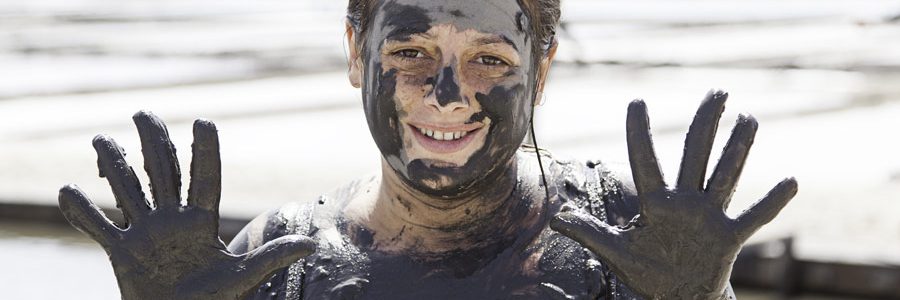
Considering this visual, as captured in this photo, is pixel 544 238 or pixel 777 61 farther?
pixel 777 61

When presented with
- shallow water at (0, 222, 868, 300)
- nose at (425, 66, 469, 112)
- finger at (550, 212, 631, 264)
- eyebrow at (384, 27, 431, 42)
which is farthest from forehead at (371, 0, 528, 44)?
shallow water at (0, 222, 868, 300)

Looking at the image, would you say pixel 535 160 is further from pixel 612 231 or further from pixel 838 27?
pixel 838 27

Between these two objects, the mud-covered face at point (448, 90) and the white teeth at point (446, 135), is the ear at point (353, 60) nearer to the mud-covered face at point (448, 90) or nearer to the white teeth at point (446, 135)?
the mud-covered face at point (448, 90)

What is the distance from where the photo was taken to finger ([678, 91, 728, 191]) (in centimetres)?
273

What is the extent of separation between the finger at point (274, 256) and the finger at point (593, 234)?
1.49ft

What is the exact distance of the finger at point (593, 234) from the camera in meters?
→ 2.70

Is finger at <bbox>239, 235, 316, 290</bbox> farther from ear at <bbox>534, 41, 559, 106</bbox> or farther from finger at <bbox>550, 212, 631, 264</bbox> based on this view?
ear at <bbox>534, 41, 559, 106</bbox>

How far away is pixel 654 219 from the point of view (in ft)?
8.96

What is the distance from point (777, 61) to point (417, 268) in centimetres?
1179

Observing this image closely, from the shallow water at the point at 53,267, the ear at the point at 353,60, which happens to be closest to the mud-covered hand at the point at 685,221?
the ear at the point at 353,60

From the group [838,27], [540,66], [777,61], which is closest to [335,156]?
[777,61]

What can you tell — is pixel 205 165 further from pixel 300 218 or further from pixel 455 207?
pixel 455 207

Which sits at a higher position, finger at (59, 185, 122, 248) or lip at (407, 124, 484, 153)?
lip at (407, 124, 484, 153)

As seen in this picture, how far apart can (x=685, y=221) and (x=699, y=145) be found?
14 cm
